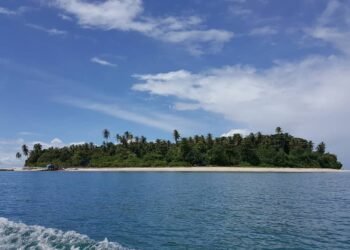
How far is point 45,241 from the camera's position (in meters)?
30.5

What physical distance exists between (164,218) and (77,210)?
14.8m

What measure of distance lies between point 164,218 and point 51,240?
1862 cm

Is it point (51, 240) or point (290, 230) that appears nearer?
point (51, 240)

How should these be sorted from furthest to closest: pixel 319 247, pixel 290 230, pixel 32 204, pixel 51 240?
pixel 32 204 → pixel 290 230 → pixel 319 247 → pixel 51 240

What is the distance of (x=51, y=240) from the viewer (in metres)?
30.8

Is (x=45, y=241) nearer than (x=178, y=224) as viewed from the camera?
Yes

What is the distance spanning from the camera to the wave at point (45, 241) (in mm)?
29328

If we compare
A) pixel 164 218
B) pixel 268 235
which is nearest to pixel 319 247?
pixel 268 235

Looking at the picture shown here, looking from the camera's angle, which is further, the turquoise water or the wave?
the turquoise water

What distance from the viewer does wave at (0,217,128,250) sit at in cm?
2933

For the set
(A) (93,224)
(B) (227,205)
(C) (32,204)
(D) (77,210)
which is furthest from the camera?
(C) (32,204)

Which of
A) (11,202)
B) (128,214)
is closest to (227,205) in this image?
(128,214)

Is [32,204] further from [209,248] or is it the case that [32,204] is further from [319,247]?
[319,247]

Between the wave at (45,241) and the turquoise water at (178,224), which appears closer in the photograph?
the wave at (45,241)
